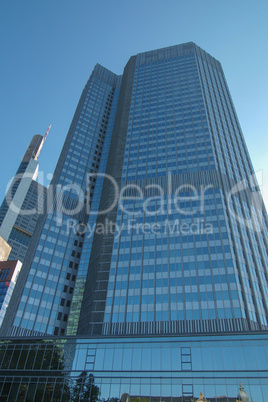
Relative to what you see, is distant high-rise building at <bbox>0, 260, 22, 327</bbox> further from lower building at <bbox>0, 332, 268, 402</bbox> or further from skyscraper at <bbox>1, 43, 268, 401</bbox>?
lower building at <bbox>0, 332, 268, 402</bbox>

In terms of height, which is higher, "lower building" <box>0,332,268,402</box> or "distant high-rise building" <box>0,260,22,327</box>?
"distant high-rise building" <box>0,260,22,327</box>

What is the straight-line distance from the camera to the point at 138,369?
45.9m

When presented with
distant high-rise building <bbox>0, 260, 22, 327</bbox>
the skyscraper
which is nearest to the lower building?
the skyscraper

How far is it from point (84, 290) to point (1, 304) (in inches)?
3307

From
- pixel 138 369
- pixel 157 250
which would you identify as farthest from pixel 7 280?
pixel 138 369

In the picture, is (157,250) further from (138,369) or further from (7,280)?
(7,280)

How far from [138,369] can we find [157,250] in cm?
2852

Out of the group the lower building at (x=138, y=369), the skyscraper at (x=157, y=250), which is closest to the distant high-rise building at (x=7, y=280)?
the skyscraper at (x=157, y=250)

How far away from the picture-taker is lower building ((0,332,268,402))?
42.6 metres

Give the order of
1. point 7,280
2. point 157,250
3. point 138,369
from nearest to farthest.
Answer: point 138,369 → point 157,250 → point 7,280

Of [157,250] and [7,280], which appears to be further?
[7,280]

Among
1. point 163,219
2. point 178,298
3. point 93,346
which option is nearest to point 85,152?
point 163,219

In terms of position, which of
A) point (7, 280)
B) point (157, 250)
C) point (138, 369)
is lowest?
point (138, 369)

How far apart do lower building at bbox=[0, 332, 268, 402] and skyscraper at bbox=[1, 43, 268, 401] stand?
174 millimetres
